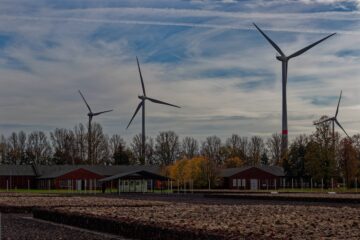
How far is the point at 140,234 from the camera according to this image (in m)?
19.5

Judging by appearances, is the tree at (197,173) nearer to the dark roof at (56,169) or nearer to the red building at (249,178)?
the red building at (249,178)

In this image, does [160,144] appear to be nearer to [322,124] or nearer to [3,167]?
[3,167]

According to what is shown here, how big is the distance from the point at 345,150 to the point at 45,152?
7425cm

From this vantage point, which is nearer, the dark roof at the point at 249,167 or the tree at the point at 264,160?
the dark roof at the point at 249,167

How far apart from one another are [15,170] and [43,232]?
10221 cm

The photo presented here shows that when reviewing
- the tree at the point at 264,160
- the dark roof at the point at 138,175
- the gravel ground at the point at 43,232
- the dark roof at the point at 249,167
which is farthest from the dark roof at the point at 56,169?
the gravel ground at the point at 43,232

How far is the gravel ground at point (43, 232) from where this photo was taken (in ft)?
67.4

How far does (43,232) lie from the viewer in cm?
2245

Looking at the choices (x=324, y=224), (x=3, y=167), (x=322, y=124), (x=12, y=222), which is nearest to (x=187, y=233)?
(x=324, y=224)

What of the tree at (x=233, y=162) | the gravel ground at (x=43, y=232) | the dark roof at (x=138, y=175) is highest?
the tree at (x=233, y=162)

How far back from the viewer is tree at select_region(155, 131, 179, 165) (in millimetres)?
145375

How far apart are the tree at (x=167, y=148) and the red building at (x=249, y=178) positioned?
32860 mm

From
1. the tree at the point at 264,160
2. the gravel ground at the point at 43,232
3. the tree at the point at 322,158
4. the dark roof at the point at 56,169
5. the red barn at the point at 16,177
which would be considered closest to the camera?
the gravel ground at the point at 43,232

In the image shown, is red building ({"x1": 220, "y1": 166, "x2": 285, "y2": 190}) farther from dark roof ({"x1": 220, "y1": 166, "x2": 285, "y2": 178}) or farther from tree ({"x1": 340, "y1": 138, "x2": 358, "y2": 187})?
tree ({"x1": 340, "y1": 138, "x2": 358, "y2": 187})
